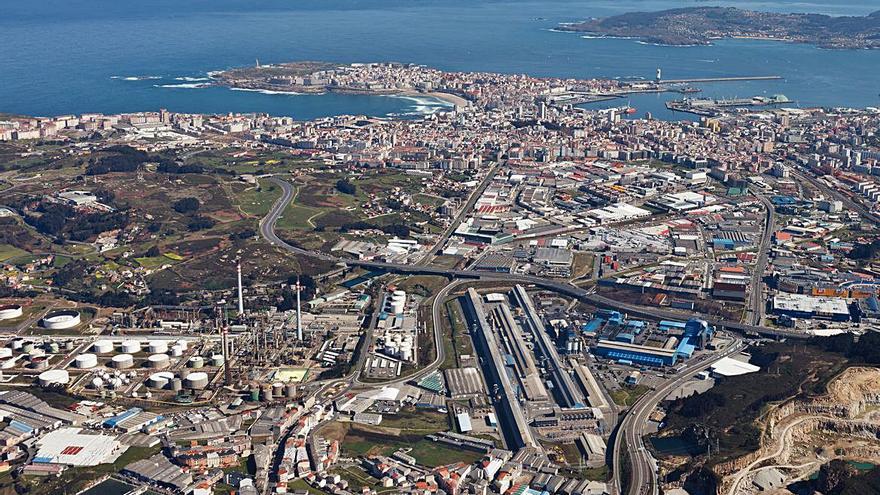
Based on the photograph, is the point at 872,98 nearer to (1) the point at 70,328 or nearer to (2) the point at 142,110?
(2) the point at 142,110

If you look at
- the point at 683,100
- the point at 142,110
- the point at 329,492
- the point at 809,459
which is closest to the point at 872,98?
the point at 683,100

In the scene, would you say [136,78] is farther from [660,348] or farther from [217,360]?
[660,348]

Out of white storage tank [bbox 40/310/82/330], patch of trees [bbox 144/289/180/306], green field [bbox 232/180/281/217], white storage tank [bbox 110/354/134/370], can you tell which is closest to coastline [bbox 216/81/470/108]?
green field [bbox 232/180/281/217]

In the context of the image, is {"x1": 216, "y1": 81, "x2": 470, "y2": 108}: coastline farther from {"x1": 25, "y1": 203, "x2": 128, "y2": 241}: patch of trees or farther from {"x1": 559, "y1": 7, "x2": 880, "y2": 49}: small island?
{"x1": 559, "y1": 7, "x2": 880, "y2": 49}: small island

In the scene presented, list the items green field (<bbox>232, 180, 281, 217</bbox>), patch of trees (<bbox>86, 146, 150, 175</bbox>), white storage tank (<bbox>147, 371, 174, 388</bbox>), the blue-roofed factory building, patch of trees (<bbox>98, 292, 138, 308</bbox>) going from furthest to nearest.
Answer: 1. patch of trees (<bbox>86, 146, 150, 175</bbox>)
2. green field (<bbox>232, 180, 281, 217</bbox>)
3. patch of trees (<bbox>98, 292, 138, 308</bbox>)
4. the blue-roofed factory building
5. white storage tank (<bbox>147, 371, 174, 388</bbox>)

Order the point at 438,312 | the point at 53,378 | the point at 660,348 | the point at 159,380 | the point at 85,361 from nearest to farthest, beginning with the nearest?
1. the point at 159,380
2. the point at 53,378
3. the point at 85,361
4. the point at 660,348
5. the point at 438,312

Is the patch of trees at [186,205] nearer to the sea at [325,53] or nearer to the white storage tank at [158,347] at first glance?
the white storage tank at [158,347]

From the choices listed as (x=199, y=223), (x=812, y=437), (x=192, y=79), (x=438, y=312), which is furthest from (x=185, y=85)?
(x=812, y=437)
